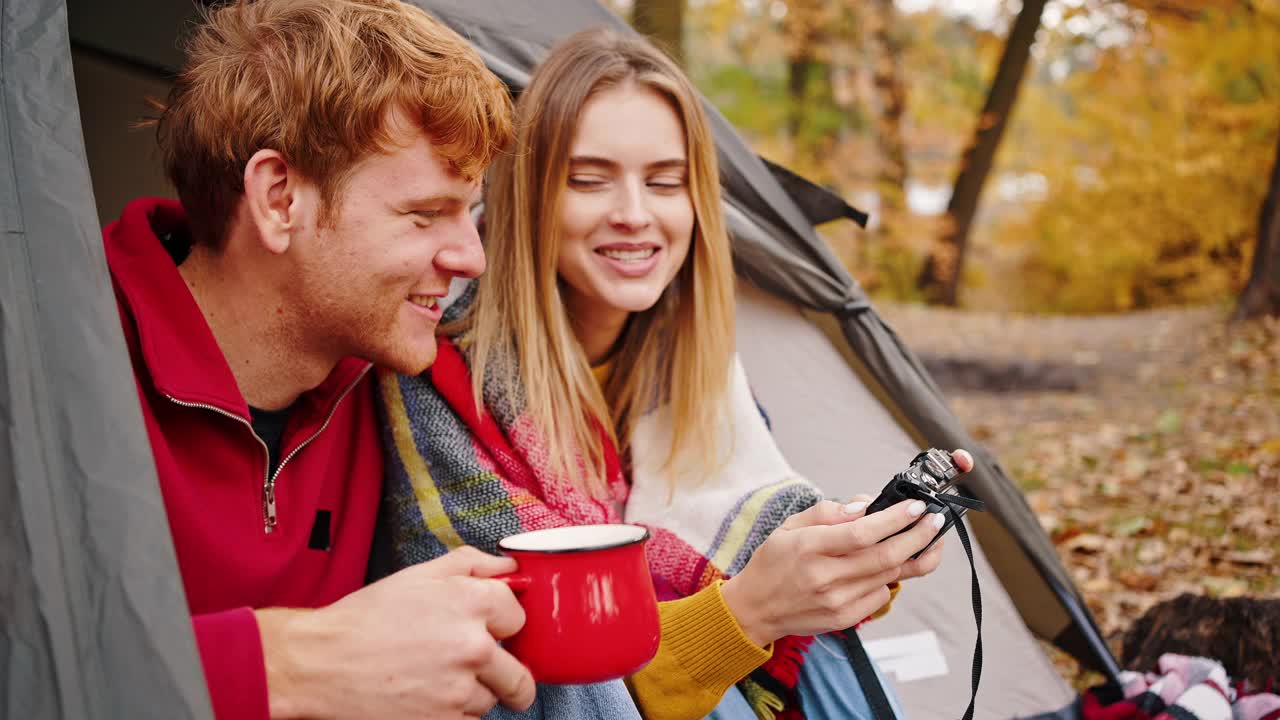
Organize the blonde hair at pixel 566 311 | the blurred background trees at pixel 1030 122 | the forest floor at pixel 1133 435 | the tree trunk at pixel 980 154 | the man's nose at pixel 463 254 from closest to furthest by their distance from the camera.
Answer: the man's nose at pixel 463 254 < the blonde hair at pixel 566 311 < the forest floor at pixel 1133 435 < the tree trunk at pixel 980 154 < the blurred background trees at pixel 1030 122

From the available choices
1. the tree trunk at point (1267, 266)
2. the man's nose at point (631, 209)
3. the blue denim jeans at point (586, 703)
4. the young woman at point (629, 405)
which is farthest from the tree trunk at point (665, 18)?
the blue denim jeans at point (586, 703)

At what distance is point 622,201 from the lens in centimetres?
184

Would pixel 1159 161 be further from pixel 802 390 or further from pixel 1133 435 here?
pixel 802 390

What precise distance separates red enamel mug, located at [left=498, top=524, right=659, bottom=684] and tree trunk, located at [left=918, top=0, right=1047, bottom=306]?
25.9 ft

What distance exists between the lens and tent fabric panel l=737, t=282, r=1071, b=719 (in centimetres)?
231

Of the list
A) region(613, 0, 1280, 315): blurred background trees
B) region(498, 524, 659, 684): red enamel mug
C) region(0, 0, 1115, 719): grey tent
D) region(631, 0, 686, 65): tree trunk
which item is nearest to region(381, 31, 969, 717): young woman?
region(0, 0, 1115, 719): grey tent

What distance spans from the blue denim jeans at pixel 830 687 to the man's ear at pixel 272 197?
3.18ft

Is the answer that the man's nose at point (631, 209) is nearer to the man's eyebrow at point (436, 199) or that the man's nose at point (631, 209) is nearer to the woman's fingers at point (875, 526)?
the man's eyebrow at point (436, 199)

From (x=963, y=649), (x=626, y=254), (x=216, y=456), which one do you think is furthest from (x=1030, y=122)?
(x=216, y=456)

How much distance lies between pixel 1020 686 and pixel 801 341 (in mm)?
910

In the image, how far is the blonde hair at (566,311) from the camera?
5.91 ft

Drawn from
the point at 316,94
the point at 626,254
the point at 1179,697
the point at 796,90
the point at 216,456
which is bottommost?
the point at 1179,697

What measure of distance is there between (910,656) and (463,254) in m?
1.38

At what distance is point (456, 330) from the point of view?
71.6 inches
